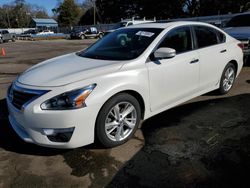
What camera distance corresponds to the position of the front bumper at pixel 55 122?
125 inches

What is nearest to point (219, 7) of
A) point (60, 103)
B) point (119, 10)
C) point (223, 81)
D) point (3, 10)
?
point (119, 10)

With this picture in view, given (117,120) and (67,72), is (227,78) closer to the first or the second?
(117,120)

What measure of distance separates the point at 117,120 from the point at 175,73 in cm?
125

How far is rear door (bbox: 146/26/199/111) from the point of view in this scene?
4.04 metres

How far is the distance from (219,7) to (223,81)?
47864 millimetres

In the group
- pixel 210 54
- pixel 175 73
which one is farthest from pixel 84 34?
pixel 175 73

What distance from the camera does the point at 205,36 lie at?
5.12m

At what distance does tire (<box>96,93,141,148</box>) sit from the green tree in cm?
7972

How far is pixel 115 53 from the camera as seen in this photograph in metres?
4.27

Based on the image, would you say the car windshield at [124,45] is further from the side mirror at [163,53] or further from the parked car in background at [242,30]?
the parked car in background at [242,30]

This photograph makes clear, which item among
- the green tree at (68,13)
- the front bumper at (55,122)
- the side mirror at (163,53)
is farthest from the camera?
the green tree at (68,13)

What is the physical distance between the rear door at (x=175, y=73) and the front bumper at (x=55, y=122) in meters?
1.09

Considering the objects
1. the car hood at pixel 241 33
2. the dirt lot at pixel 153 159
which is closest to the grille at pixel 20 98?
the dirt lot at pixel 153 159

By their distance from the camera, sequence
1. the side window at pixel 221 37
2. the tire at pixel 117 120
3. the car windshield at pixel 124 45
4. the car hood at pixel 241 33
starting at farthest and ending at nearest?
the car hood at pixel 241 33
the side window at pixel 221 37
the car windshield at pixel 124 45
the tire at pixel 117 120
